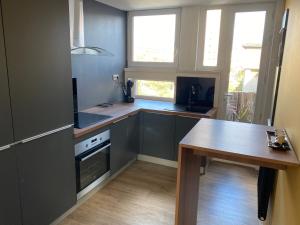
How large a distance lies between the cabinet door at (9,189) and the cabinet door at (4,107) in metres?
0.10

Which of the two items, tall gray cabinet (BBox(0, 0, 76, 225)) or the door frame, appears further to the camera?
the door frame

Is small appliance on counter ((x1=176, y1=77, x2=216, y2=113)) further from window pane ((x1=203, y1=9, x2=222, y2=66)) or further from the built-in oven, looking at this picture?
the built-in oven

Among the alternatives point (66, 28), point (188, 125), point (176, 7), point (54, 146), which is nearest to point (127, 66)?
point (176, 7)

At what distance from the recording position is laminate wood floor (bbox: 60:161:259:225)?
7.47ft

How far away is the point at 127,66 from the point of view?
3949mm

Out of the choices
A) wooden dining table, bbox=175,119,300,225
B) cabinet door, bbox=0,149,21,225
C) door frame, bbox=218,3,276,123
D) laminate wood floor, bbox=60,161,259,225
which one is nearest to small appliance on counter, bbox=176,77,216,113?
door frame, bbox=218,3,276,123

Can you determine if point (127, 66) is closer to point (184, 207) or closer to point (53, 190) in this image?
point (53, 190)

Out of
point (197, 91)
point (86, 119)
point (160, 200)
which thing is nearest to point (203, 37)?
point (197, 91)

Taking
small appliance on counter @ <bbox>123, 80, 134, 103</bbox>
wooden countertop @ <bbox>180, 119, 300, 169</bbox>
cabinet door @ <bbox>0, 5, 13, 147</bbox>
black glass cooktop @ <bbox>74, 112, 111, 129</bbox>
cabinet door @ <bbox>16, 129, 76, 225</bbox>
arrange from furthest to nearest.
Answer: small appliance on counter @ <bbox>123, 80, 134, 103</bbox>, black glass cooktop @ <bbox>74, 112, 111, 129</bbox>, cabinet door @ <bbox>16, 129, 76, 225</bbox>, cabinet door @ <bbox>0, 5, 13, 147</bbox>, wooden countertop @ <bbox>180, 119, 300, 169</bbox>

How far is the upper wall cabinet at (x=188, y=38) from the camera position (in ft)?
11.0

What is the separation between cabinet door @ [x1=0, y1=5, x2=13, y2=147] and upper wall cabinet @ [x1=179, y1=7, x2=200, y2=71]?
253 cm

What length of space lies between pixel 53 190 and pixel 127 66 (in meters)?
2.46

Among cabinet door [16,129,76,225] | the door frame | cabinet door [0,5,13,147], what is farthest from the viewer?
the door frame

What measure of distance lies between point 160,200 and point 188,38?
229cm
